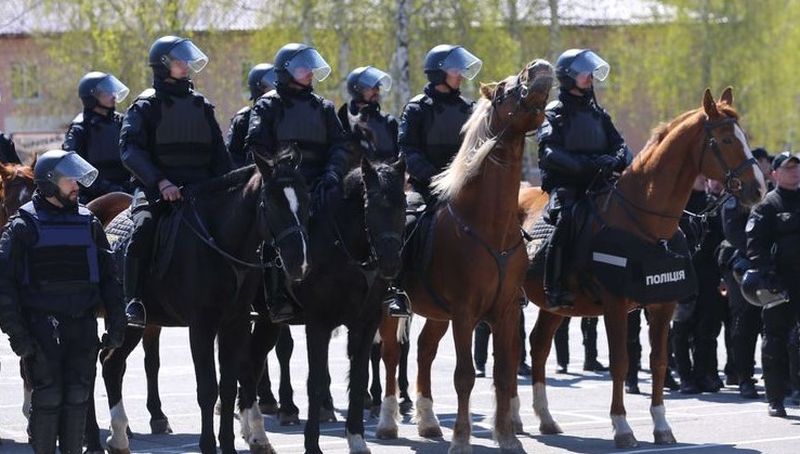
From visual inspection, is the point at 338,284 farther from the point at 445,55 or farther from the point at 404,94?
the point at 404,94

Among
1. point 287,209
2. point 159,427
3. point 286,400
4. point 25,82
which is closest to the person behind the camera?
point 287,209

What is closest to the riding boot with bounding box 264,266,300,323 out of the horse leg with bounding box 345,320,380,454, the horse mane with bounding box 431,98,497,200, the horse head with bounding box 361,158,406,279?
the horse leg with bounding box 345,320,380,454

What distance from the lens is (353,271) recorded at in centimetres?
1151

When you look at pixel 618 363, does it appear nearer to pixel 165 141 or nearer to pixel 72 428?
pixel 165 141

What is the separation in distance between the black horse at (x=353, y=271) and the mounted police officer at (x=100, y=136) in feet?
10.3

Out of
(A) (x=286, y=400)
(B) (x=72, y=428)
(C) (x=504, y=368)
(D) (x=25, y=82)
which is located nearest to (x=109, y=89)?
(A) (x=286, y=400)

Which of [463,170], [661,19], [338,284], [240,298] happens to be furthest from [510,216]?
[661,19]

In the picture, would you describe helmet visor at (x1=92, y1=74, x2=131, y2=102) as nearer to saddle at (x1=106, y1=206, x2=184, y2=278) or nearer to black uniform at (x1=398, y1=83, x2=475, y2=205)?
saddle at (x1=106, y1=206, x2=184, y2=278)

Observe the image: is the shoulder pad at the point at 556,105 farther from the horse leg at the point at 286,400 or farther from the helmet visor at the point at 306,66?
the horse leg at the point at 286,400

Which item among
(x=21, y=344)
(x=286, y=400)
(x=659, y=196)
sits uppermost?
(x=659, y=196)

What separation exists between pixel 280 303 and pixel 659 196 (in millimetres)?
3292

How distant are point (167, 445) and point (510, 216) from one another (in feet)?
11.2

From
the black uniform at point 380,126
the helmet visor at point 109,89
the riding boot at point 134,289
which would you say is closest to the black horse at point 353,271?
the riding boot at point 134,289

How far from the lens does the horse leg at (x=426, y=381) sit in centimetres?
1310
